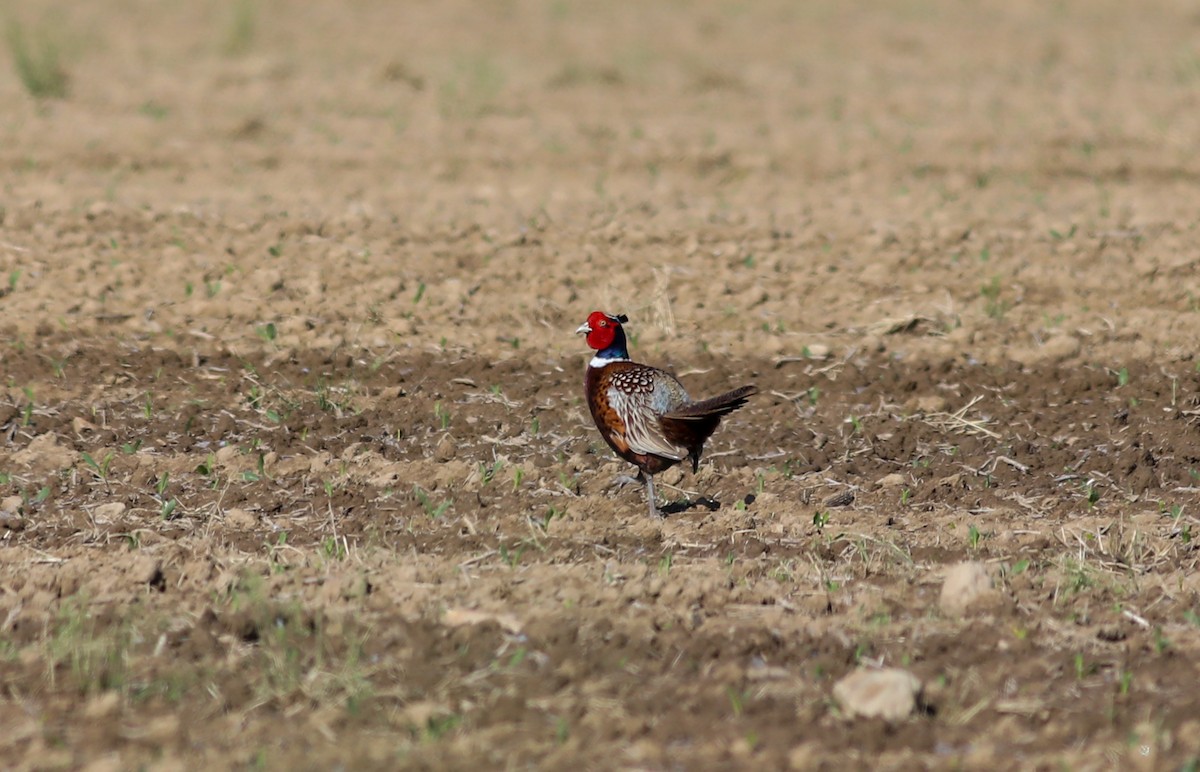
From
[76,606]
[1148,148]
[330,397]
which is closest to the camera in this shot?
[76,606]

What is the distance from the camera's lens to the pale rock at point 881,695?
178 inches

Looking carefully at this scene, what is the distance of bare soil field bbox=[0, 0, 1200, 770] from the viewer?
4598 mm

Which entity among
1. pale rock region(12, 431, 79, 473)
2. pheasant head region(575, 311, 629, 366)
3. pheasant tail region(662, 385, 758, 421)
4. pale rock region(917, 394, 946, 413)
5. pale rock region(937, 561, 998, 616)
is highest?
pheasant head region(575, 311, 629, 366)

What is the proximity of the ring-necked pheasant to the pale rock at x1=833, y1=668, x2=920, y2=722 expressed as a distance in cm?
154

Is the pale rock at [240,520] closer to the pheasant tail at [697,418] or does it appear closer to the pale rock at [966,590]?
the pheasant tail at [697,418]

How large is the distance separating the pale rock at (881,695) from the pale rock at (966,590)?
80 cm

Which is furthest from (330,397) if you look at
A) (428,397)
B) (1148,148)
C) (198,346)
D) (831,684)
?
(1148,148)

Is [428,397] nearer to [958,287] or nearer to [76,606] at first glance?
[76,606]

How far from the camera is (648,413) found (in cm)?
602

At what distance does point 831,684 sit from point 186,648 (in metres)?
2.09

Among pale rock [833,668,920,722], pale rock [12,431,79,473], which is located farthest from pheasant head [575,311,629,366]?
pale rock [12,431,79,473]

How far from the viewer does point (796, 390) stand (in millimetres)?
7898

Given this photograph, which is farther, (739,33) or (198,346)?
(739,33)

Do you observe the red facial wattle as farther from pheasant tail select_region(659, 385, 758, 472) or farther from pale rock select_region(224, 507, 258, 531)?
pale rock select_region(224, 507, 258, 531)
